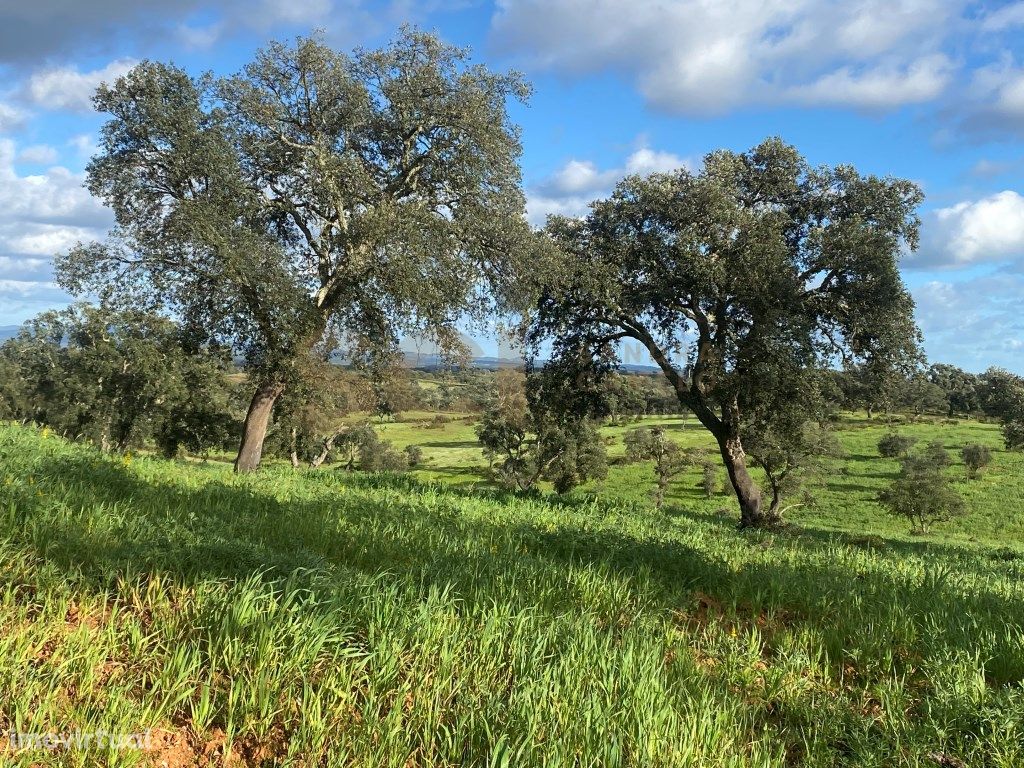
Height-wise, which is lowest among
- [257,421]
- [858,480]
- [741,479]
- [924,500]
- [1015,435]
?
[858,480]

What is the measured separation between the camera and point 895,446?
188ft

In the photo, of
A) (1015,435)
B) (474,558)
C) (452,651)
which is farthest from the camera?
(1015,435)

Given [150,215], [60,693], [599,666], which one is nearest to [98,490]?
[60,693]

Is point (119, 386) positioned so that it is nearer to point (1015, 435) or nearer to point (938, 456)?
point (938, 456)

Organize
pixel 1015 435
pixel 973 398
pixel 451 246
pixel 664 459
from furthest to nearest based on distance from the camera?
pixel 973 398
pixel 1015 435
pixel 664 459
pixel 451 246

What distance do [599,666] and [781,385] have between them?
15.8 metres

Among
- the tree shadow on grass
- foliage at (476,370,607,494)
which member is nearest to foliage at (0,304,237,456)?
foliage at (476,370,607,494)

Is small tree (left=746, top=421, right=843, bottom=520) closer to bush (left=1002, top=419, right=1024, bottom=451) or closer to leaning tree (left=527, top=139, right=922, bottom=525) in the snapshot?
leaning tree (left=527, top=139, right=922, bottom=525)

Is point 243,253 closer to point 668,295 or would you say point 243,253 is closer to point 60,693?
point 668,295

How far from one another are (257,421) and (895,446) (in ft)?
194

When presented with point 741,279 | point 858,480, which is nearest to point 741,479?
point 741,279

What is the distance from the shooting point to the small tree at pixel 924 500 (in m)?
39.0

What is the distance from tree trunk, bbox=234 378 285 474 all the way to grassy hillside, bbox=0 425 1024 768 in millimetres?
10794

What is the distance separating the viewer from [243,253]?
15406 millimetres
